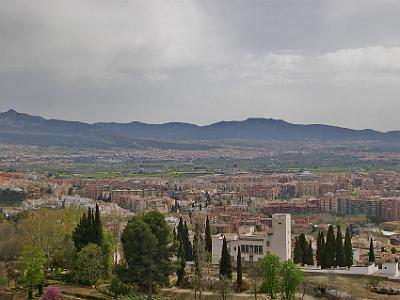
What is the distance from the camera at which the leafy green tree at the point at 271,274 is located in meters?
34.6

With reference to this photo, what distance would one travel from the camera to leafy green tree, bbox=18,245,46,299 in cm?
3305

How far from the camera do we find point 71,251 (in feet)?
123

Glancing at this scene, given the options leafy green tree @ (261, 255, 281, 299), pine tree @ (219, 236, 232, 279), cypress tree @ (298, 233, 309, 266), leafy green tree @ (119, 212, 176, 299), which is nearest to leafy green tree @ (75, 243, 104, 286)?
leafy green tree @ (119, 212, 176, 299)

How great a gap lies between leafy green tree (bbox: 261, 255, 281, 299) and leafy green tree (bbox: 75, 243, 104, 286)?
877 cm

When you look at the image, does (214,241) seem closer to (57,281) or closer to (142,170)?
(57,281)

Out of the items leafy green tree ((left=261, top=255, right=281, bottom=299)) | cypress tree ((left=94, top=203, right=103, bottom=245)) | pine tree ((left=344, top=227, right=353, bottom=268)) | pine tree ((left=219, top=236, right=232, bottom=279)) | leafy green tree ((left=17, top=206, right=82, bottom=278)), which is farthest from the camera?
pine tree ((left=344, top=227, right=353, bottom=268))

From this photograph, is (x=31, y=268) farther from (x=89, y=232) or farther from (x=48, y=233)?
(x=48, y=233)

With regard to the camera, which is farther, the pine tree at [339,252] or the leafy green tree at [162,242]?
the pine tree at [339,252]

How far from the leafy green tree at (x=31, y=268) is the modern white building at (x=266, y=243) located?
45.2ft

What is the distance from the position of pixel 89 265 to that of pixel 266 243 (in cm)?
1263

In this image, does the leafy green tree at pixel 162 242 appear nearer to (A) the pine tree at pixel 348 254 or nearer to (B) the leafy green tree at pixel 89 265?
(B) the leafy green tree at pixel 89 265

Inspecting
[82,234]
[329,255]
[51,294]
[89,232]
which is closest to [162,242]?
[51,294]

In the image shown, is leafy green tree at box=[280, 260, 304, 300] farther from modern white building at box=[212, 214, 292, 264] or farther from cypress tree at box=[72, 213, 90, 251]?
cypress tree at box=[72, 213, 90, 251]

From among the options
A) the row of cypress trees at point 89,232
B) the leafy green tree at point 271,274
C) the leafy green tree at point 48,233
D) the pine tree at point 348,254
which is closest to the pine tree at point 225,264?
the leafy green tree at point 271,274
